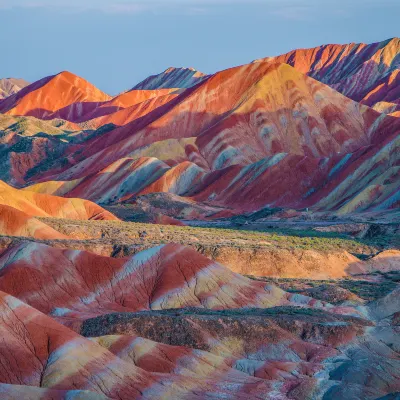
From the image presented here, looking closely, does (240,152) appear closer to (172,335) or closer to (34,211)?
(34,211)

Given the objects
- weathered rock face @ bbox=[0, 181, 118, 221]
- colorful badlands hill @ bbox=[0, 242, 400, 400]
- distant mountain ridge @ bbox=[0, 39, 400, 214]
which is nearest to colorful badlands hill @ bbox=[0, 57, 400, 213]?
distant mountain ridge @ bbox=[0, 39, 400, 214]

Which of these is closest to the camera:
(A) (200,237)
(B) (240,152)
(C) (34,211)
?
(A) (200,237)

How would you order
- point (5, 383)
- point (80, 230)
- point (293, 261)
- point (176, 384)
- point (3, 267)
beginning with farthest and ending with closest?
point (80, 230)
point (293, 261)
point (3, 267)
point (176, 384)
point (5, 383)

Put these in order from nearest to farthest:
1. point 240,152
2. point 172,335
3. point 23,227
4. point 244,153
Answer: point 172,335
point 23,227
point 240,152
point 244,153

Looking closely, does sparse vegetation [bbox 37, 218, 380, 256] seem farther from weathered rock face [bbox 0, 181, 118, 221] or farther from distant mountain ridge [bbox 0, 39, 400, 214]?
distant mountain ridge [bbox 0, 39, 400, 214]

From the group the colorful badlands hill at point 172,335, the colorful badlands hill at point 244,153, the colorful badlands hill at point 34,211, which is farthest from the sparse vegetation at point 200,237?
the colorful badlands hill at point 244,153

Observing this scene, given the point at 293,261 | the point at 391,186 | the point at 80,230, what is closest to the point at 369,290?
the point at 293,261

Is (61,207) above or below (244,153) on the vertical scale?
above

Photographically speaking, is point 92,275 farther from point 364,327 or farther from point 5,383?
point 5,383

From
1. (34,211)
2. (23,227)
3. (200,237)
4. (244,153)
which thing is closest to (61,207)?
(34,211)
